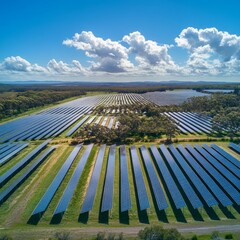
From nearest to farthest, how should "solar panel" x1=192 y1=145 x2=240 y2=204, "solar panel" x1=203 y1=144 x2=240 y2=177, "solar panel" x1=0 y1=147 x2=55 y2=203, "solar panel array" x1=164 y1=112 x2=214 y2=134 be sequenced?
"solar panel" x1=192 y1=145 x2=240 y2=204 < "solar panel" x1=0 y1=147 x2=55 y2=203 < "solar panel" x1=203 y1=144 x2=240 y2=177 < "solar panel array" x1=164 y1=112 x2=214 y2=134

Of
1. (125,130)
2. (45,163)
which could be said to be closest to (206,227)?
(45,163)

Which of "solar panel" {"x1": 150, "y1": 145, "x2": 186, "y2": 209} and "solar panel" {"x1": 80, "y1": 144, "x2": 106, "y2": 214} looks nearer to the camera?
"solar panel" {"x1": 80, "y1": 144, "x2": 106, "y2": 214}

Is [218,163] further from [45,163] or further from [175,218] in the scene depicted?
[45,163]

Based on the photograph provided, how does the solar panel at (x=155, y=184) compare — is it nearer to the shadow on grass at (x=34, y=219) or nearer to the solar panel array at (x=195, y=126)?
the shadow on grass at (x=34, y=219)

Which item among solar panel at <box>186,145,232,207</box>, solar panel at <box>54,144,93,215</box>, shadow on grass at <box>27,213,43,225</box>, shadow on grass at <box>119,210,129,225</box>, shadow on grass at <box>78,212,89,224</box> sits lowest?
shadow on grass at <box>27,213,43,225</box>

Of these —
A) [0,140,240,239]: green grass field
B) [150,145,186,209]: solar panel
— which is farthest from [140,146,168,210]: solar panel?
[150,145,186,209]: solar panel

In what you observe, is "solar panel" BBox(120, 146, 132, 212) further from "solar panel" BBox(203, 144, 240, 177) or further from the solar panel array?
the solar panel array

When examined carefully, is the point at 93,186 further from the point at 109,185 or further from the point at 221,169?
the point at 221,169
